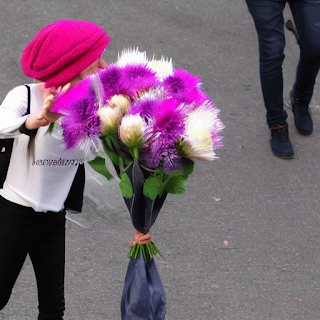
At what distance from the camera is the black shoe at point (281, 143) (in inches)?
206

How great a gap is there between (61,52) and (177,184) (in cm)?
66

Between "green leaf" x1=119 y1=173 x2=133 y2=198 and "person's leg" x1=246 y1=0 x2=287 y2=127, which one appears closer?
"green leaf" x1=119 y1=173 x2=133 y2=198

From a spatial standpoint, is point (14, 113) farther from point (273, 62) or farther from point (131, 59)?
point (273, 62)

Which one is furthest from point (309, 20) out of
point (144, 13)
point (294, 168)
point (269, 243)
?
point (144, 13)

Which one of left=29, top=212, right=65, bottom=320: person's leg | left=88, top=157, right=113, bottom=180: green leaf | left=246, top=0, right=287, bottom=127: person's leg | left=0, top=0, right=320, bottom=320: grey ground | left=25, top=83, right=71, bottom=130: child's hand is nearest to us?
left=25, top=83, right=71, bottom=130: child's hand

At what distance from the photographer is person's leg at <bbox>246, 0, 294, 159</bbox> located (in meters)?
4.83

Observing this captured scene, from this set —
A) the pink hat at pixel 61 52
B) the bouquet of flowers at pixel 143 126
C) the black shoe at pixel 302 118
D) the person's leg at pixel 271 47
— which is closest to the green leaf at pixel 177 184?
the bouquet of flowers at pixel 143 126

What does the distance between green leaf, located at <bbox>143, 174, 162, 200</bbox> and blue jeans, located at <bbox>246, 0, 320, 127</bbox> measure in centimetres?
266

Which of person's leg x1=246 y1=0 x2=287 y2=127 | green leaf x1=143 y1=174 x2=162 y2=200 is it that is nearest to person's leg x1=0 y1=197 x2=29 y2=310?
green leaf x1=143 y1=174 x2=162 y2=200

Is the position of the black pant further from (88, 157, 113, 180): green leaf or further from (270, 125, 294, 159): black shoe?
(270, 125, 294, 159): black shoe

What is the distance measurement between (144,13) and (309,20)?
8.57 ft

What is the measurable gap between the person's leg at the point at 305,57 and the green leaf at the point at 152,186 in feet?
9.07

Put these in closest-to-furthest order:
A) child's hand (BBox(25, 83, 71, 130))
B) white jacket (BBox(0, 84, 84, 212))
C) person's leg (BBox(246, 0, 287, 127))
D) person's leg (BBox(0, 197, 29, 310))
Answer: child's hand (BBox(25, 83, 71, 130)), white jacket (BBox(0, 84, 84, 212)), person's leg (BBox(0, 197, 29, 310)), person's leg (BBox(246, 0, 287, 127))

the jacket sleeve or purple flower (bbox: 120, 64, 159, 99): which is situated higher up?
purple flower (bbox: 120, 64, 159, 99)
